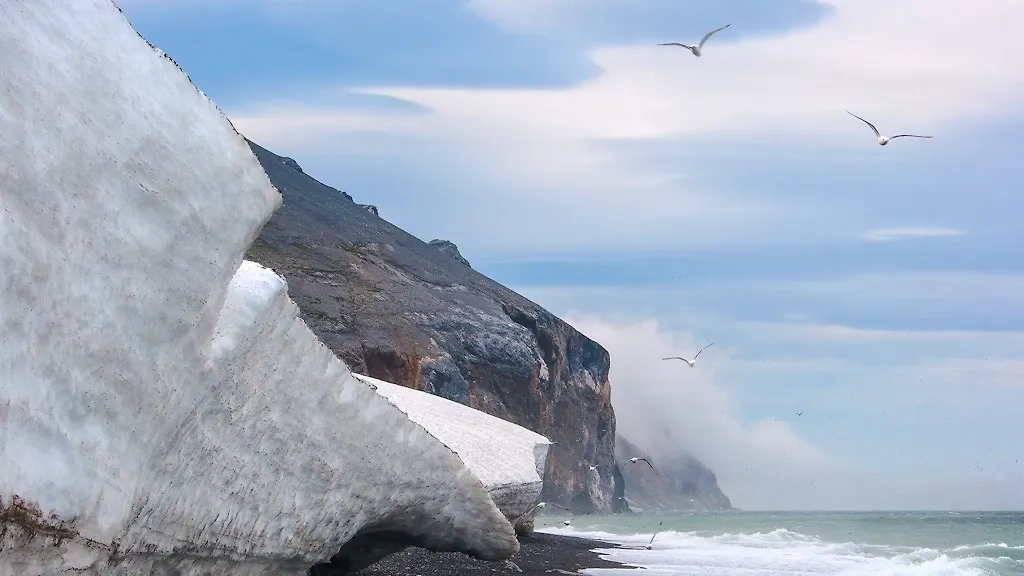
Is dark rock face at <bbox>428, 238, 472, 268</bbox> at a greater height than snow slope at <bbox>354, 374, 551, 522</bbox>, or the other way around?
dark rock face at <bbox>428, 238, 472, 268</bbox>

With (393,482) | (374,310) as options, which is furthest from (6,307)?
(374,310)

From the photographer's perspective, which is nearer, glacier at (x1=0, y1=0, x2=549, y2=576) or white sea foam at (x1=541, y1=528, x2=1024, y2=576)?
glacier at (x1=0, y1=0, x2=549, y2=576)

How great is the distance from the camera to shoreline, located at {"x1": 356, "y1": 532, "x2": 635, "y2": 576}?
15.9m

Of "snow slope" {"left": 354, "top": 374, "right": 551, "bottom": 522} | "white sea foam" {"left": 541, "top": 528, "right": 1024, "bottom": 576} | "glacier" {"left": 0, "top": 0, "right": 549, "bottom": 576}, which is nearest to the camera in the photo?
"glacier" {"left": 0, "top": 0, "right": 549, "bottom": 576}

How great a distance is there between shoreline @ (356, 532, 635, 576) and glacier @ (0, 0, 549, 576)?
18.4ft

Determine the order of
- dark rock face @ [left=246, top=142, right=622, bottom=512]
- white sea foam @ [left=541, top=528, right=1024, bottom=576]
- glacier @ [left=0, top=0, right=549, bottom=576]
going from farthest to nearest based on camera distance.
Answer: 1. dark rock face @ [left=246, top=142, right=622, bottom=512]
2. white sea foam @ [left=541, top=528, right=1024, bottom=576]
3. glacier @ [left=0, top=0, right=549, bottom=576]

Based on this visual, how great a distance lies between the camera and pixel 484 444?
779 inches

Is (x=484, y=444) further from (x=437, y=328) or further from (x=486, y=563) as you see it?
(x=437, y=328)

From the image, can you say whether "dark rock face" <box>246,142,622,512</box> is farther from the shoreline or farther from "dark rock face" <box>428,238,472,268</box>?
the shoreline

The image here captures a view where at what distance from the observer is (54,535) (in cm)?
666

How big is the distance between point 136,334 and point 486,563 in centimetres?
1184

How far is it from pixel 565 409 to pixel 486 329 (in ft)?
59.2

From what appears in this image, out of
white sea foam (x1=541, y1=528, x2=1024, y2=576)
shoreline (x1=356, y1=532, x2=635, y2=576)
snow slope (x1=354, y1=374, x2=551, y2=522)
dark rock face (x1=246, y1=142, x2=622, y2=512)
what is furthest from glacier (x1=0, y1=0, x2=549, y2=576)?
dark rock face (x1=246, y1=142, x2=622, y2=512)

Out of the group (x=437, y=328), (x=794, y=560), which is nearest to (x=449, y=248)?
(x=437, y=328)
